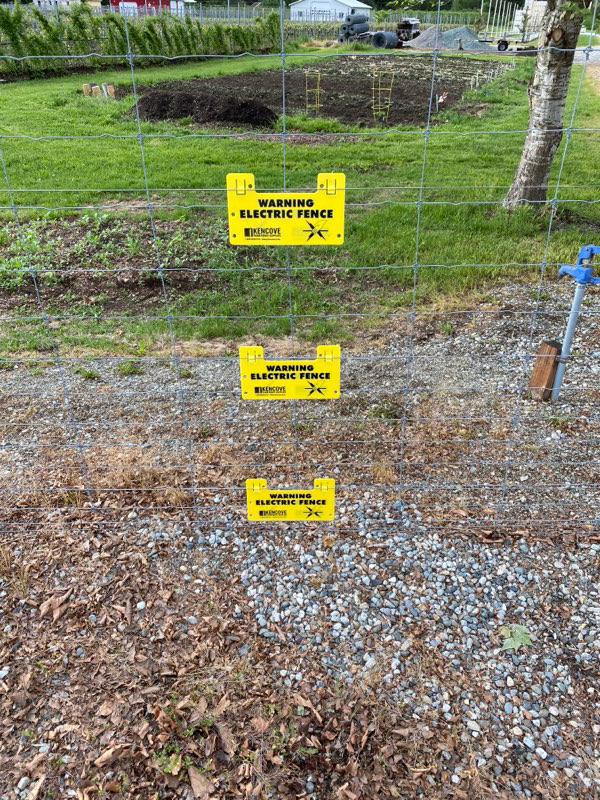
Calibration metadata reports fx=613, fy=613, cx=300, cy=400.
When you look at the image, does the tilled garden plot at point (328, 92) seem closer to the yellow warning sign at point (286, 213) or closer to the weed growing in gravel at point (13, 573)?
the yellow warning sign at point (286, 213)

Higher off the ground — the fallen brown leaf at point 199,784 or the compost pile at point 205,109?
the compost pile at point 205,109

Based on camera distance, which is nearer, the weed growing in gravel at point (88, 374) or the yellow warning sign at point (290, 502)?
the yellow warning sign at point (290, 502)

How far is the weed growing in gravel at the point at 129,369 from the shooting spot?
5137 millimetres

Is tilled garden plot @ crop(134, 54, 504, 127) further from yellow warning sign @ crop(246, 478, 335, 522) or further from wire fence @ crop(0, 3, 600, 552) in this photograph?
yellow warning sign @ crop(246, 478, 335, 522)

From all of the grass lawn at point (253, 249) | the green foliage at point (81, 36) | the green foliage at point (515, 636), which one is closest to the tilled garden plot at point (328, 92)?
the grass lawn at point (253, 249)

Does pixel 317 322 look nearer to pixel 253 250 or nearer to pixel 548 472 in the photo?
pixel 253 250

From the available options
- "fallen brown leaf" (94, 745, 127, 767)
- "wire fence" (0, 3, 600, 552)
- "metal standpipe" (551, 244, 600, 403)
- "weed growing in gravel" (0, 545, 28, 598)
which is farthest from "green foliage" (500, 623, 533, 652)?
"weed growing in gravel" (0, 545, 28, 598)

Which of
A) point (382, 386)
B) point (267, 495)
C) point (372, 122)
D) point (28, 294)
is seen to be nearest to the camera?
point (267, 495)

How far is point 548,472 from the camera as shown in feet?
12.9

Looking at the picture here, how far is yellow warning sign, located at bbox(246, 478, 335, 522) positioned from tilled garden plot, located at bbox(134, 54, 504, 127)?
514 inches

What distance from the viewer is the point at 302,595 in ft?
10.3

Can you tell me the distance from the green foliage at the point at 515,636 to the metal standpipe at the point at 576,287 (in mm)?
1966

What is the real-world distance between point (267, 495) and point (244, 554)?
14.7 inches

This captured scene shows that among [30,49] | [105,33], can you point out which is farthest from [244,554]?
[105,33]
